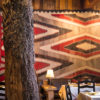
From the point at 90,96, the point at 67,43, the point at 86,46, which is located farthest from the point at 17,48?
the point at 86,46

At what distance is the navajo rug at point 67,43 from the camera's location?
7.66 metres

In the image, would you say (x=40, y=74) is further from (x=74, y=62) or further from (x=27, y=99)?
(x=27, y=99)

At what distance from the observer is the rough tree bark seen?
2.73 m

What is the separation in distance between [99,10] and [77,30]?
42.0 inches

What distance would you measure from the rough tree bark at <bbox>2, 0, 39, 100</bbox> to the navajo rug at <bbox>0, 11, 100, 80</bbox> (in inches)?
189

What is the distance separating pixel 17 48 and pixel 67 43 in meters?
5.18

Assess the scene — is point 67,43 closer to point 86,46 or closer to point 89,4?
point 86,46

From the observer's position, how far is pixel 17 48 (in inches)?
108

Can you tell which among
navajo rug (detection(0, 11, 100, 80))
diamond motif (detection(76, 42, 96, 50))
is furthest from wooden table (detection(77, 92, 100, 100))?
diamond motif (detection(76, 42, 96, 50))

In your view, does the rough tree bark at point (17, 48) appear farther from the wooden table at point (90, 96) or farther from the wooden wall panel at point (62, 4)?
the wooden wall panel at point (62, 4)

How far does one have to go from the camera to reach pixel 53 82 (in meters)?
7.57

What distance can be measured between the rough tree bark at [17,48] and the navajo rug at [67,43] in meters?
4.80

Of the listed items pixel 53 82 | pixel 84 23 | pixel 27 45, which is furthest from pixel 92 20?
pixel 27 45

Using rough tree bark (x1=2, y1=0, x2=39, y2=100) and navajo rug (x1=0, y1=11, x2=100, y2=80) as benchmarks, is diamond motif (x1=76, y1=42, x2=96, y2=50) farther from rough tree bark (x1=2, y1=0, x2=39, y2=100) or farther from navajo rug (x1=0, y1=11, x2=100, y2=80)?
rough tree bark (x1=2, y1=0, x2=39, y2=100)
